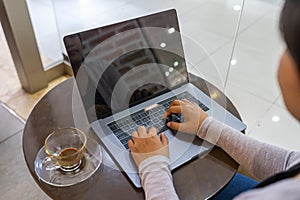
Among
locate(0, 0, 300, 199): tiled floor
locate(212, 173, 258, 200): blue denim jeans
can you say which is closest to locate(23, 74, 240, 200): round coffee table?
locate(212, 173, 258, 200): blue denim jeans

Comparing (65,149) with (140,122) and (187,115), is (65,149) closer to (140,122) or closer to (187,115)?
(140,122)

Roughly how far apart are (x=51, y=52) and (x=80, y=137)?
1193mm

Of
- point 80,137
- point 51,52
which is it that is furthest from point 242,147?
point 51,52

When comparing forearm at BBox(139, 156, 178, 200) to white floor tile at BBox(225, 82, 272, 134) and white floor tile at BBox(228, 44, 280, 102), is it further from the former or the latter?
white floor tile at BBox(228, 44, 280, 102)

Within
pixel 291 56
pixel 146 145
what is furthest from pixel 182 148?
pixel 291 56

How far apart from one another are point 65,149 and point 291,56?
57cm

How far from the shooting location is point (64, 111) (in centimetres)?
89

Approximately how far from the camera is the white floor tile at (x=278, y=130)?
56.7 inches

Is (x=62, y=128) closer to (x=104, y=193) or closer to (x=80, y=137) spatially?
(x=80, y=137)

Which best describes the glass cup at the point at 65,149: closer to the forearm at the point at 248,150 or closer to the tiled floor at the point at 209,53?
the forearm at the point at 248,150

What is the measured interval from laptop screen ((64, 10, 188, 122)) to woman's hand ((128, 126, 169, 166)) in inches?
4.6

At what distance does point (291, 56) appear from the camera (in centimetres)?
41

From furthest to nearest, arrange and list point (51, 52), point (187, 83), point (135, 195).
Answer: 1. point (51, 52)
2. point (187, 83)
3. point (135, 195)

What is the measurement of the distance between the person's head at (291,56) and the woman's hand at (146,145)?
1.15ft
